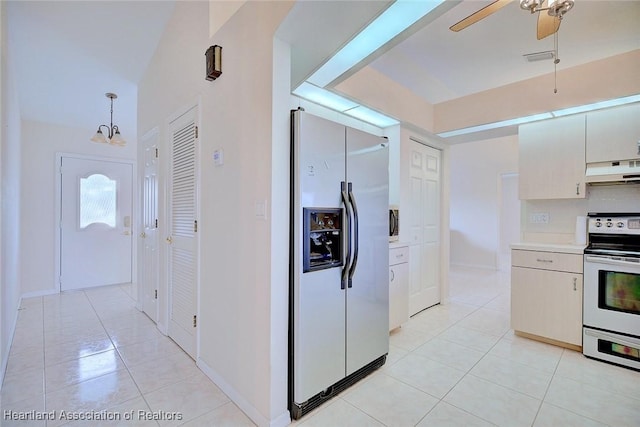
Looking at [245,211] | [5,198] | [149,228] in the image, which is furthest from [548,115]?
[5,198]

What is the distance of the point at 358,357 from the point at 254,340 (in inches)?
32.1

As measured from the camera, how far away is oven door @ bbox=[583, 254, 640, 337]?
2414 millimetres

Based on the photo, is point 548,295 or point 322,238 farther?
point 548,295

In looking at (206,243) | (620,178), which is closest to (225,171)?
(206,243)

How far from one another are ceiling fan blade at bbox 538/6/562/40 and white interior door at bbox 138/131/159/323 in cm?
355

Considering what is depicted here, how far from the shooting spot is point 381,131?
355cm

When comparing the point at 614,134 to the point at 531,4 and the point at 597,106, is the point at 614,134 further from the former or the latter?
the point at 531,4

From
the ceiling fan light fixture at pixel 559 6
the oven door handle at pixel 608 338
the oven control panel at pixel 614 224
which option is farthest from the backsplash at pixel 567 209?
Result: the ceiling fan light fixture at pixel 559 6

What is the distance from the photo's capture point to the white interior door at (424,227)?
3.64 meters

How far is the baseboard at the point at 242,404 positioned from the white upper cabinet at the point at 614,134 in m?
3.53

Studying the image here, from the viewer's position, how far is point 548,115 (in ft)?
9.96

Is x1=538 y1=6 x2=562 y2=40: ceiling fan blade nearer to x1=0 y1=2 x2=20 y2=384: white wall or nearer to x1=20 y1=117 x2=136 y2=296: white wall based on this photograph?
x1=0 y1=2 x2=20 y2=384: white wall

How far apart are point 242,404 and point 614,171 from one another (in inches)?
145

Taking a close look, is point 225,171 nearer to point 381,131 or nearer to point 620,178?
point 381,131
